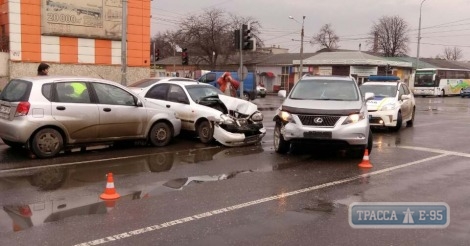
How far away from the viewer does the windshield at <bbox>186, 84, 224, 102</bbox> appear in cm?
1223

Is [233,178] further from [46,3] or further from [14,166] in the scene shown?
[46,3]

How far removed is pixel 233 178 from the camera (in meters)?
7.81

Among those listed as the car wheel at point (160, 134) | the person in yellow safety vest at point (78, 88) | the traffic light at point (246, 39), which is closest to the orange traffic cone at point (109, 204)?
the person in yellow safety vest at point (78, 88)

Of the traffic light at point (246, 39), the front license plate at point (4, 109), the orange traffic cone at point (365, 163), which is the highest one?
the traffic light at point (246, 39)

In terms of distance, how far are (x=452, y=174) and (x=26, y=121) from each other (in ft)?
25.9

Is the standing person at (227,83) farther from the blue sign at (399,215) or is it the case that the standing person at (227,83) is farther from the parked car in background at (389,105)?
the blue sign at (399,215)

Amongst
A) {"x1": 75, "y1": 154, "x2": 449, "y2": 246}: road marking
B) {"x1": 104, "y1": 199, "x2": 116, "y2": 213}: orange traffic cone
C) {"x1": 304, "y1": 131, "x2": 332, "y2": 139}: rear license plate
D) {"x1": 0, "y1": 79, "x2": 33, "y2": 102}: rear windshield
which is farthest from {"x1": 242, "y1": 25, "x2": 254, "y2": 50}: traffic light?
{"x1": 104, "y1": 199, "x2": 116, "y2": 213}: orange traffic cone

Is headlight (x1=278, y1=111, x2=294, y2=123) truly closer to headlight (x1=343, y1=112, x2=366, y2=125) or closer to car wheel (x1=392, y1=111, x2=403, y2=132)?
headlight (x1=343, y1=112, x2=366, y2=125)

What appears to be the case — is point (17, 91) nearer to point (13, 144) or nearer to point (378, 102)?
point (13, 144)

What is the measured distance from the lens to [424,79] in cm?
5531

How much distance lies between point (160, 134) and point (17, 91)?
129 inches

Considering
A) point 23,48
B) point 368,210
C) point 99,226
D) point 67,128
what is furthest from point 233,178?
point 23,48

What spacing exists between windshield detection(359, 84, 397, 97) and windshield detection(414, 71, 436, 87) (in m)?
41.9

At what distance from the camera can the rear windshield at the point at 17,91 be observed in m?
8.99
